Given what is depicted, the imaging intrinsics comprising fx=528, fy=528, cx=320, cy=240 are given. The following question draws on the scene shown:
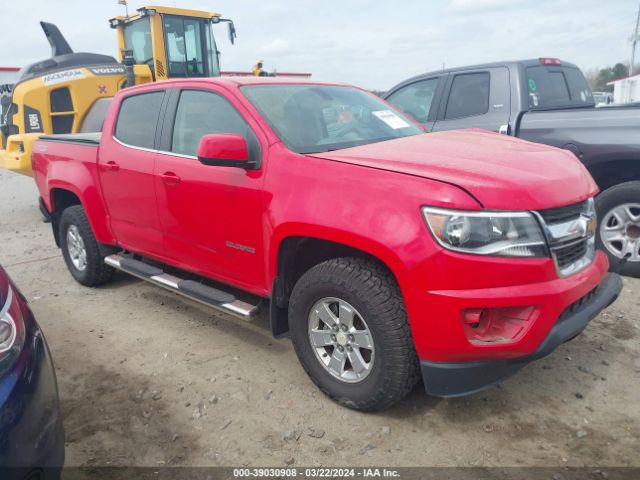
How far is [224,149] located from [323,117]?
82 centimetres

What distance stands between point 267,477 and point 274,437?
0.96ft

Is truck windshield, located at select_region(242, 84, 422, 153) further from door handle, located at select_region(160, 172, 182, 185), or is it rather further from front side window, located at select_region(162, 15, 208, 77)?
front side window, located at select_region(162, 15, 208, 77)

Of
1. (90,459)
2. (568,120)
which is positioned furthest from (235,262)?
(568,120)

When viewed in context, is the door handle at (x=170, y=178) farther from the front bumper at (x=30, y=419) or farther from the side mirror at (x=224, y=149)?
the front bumper at (x=30, y=419)

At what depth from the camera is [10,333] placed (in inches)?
79.4

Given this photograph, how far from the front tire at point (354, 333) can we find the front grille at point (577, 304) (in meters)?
0.74

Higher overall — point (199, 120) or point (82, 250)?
point (199, 120)

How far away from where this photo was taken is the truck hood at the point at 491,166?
243 centimetres

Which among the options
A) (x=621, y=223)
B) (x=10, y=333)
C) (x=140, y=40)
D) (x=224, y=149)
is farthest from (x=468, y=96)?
(x=140, y=40)

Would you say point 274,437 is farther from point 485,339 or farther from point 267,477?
point 485,339

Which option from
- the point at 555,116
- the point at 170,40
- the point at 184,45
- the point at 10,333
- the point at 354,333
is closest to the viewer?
the point at 10,333

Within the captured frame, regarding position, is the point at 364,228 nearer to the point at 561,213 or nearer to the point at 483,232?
the point at 483,232

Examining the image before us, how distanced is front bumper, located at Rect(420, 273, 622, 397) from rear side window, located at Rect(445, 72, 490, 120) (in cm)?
360

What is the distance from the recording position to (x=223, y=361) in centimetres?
358
